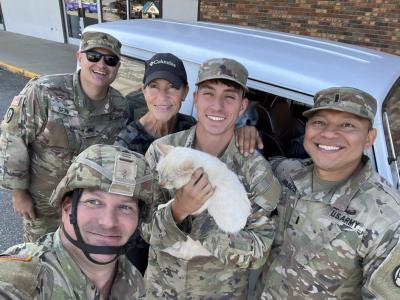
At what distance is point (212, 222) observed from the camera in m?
1.80

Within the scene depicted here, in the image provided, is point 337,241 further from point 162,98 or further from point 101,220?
point 162,98

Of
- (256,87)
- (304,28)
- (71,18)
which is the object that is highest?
(256,87)

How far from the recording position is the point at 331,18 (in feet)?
25.2

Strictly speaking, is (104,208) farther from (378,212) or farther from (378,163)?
(378,163)

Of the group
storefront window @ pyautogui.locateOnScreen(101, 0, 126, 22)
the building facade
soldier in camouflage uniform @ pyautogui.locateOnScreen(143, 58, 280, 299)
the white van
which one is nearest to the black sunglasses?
the white van

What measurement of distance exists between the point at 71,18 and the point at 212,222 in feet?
45.8

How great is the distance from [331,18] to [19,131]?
6.97 meters

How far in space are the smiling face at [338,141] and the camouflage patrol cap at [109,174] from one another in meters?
0.82

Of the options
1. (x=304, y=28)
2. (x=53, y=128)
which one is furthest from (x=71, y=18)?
(x=53, y=128)

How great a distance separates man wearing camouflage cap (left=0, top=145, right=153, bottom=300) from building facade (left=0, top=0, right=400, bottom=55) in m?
7.20

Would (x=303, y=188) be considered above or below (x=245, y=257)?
above

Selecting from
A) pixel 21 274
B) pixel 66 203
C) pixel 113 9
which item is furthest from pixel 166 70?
pixel 113 9

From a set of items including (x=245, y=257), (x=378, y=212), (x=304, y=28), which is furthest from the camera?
(x=304, y=28)

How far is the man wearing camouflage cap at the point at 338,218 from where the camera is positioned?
156cm
